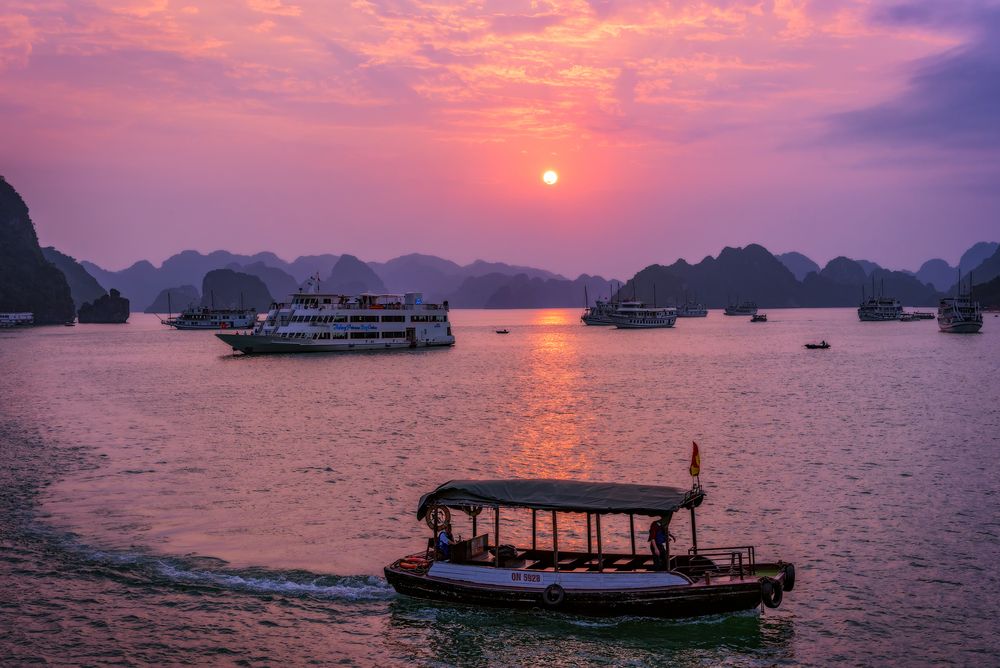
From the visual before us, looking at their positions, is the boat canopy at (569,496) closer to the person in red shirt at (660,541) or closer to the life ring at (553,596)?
the person in red shirt at (660,541)

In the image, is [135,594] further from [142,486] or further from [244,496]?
[142,486]

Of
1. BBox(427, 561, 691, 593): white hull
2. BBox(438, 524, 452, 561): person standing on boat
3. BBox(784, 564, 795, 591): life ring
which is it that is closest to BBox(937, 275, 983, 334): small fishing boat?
BBox(784, 564, 795, 591): life ring

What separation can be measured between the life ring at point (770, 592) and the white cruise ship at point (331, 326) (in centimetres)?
10922

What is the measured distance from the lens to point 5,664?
21.2m

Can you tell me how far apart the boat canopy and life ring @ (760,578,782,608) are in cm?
279

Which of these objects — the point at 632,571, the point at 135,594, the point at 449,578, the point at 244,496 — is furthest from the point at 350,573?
the point at 244,496

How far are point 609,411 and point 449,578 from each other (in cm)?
4625

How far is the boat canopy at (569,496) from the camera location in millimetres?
23047

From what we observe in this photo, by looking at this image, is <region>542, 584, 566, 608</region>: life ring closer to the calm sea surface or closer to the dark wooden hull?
the dark wooden hull

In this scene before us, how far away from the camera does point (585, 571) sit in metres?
23.3

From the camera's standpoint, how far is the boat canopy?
2305 centimetres

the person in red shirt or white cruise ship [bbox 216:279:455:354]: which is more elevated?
white cruise ship [bbox 216:279:455:354]

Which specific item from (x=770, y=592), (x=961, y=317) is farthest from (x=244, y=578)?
(x=961, y=317)

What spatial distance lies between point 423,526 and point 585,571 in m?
11.4
